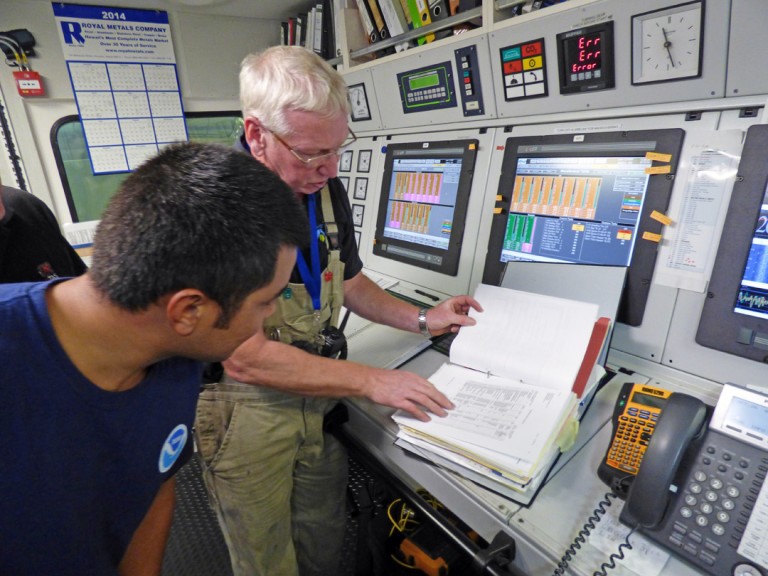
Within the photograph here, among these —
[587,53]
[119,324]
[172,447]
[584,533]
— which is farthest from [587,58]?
[172,447]

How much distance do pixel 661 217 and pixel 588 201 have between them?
208mm

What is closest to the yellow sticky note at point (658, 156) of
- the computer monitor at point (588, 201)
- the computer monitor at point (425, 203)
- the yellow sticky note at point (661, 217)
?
the computer monitor at point (588, 201)

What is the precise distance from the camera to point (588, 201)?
129 cm

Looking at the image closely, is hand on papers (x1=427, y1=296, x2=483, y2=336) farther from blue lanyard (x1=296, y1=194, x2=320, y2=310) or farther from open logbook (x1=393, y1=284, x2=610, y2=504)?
blue lanyard (x1=296, y1=194, x2=320, y2=310)

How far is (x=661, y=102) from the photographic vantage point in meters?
1.17

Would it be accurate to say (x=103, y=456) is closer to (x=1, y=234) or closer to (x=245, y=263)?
(x=245, y=263)

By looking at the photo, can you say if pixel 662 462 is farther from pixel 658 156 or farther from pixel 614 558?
pixel 658 156

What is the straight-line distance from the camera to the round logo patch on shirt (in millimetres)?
828

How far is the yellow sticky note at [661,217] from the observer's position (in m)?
1.13

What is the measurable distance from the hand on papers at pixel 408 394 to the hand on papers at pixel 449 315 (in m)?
0.29

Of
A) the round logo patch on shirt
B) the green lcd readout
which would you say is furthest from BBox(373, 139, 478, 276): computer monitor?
the round logo patch on shirt

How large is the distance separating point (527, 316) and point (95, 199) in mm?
2602

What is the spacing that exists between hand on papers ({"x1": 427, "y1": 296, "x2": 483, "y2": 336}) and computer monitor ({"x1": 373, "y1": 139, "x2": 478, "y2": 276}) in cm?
39

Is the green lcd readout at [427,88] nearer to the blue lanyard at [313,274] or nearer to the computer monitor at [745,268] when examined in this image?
the blue lanyard at [313,274]
